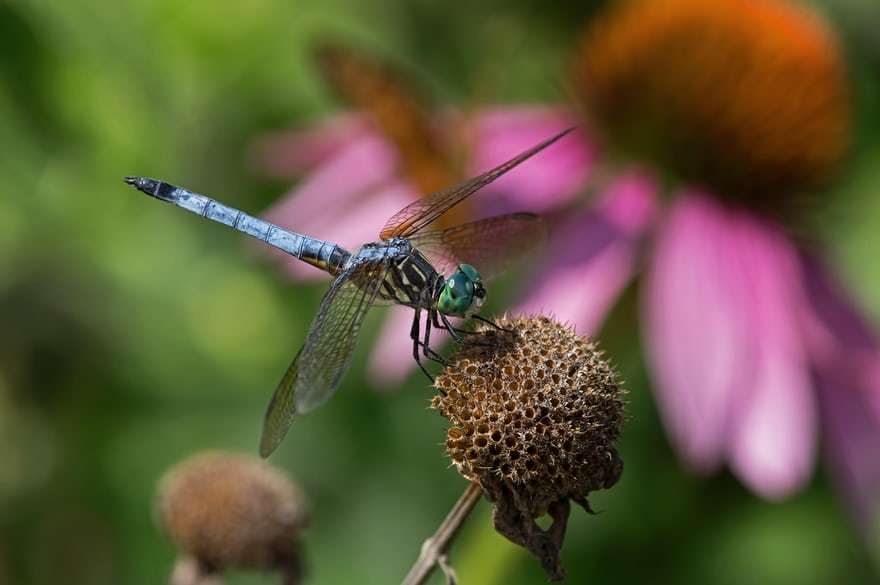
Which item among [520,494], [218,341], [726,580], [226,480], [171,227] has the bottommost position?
[726,580]

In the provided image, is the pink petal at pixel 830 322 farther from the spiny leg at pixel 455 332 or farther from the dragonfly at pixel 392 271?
the spiny leg at pixel 455 332

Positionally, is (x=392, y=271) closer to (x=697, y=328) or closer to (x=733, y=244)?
(x=697, y=328)

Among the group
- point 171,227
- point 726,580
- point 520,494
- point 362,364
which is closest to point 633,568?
point 726,580

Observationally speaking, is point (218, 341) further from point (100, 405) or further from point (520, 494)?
point (520, 494)

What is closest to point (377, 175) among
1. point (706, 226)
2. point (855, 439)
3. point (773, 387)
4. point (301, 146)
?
point (301, 146)

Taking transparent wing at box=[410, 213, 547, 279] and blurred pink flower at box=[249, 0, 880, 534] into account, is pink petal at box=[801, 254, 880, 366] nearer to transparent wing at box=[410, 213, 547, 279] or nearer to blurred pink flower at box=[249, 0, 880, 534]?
blurred pink flower at box=[249, 0, 880, 534]

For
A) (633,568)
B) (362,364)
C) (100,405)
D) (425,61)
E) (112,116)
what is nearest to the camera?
(112,116)
